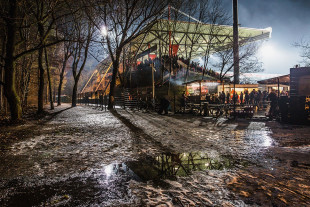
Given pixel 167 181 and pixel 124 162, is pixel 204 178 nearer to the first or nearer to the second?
pixel 167 181

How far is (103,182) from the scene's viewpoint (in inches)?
117

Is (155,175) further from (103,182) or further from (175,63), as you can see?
(175,63)

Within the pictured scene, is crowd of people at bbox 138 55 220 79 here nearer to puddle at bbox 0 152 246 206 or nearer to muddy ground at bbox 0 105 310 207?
muddy ground at bbox 0 105 310 207

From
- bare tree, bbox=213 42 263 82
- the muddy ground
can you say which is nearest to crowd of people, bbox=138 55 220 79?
bare tree, bbox=213 42 263 82

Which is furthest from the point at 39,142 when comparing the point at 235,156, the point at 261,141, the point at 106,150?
the point at 261,141

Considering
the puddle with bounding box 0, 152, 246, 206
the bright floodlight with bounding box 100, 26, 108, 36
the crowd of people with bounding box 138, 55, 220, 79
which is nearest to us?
the puddle with bounding box 0, 152, 246, 206

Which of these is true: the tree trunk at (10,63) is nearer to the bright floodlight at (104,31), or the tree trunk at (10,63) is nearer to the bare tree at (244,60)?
the bright floodlight at (104,31)

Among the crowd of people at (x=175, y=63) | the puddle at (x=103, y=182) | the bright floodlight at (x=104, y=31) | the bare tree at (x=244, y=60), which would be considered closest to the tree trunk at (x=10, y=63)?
the puddle at (x=103, y=182)

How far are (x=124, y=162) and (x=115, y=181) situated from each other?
3.11 feet

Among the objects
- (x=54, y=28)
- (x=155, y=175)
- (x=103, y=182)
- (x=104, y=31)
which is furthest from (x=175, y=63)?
(x=103, y=182)

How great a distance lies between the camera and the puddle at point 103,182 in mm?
2434

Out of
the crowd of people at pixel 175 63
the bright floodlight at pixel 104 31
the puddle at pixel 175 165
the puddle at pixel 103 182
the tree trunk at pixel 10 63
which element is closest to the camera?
the puddle at pixel 103 182

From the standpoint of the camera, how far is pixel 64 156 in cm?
444

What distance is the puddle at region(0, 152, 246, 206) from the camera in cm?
243
